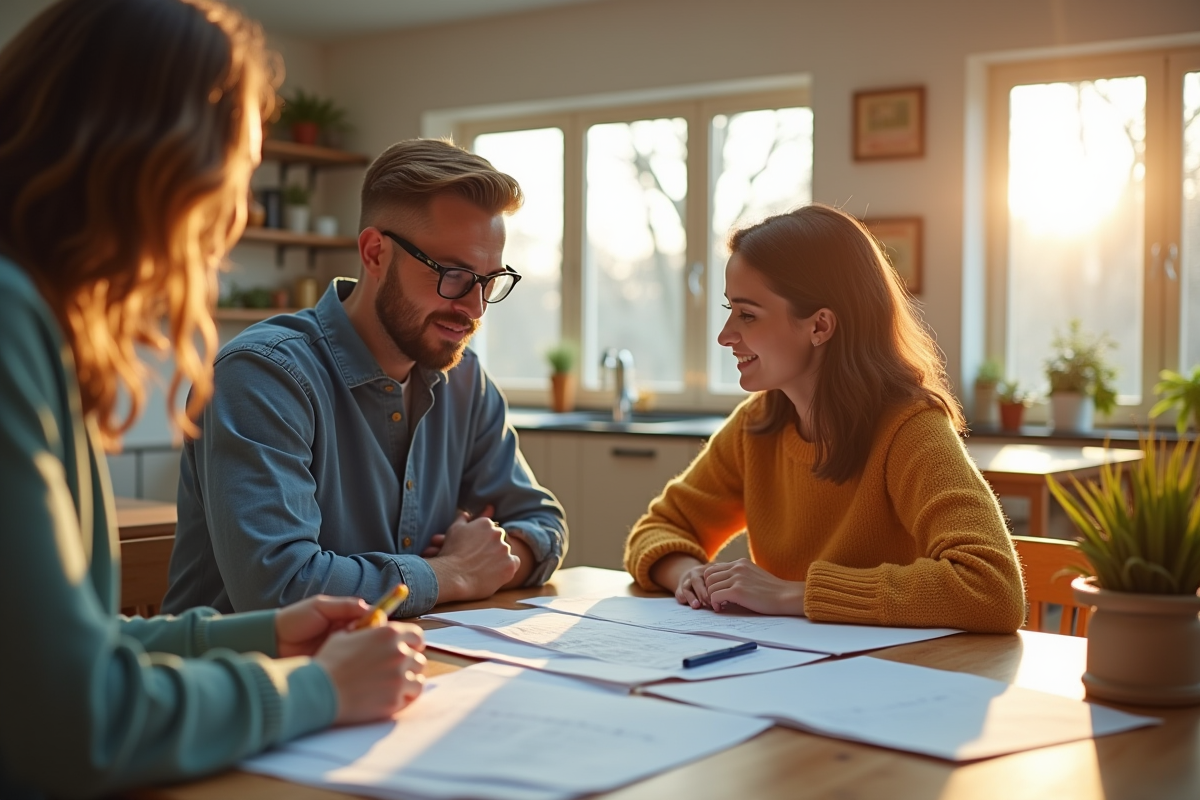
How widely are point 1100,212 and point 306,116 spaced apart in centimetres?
348

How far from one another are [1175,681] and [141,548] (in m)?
1.70

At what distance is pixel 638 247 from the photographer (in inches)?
207

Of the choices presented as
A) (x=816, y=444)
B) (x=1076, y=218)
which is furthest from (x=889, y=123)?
(x=816, y=444)

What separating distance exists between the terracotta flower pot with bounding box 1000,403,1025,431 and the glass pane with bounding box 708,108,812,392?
3.58ft

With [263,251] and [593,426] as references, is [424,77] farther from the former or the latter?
[593,426]

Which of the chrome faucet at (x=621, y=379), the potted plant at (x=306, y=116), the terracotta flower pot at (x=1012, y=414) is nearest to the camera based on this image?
the terracotta flower pot at (x=1012, y=414)

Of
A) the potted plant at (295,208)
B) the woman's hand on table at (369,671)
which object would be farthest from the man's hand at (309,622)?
the potted plant at (295,208)

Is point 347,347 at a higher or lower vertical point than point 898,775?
higher

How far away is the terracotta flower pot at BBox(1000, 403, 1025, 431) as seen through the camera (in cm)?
416

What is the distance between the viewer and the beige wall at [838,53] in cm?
416

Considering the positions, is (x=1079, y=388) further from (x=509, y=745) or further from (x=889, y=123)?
(x=509, y=745)

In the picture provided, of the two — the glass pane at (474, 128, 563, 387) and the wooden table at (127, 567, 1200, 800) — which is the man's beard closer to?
the wooden table at (127, 567, 1200, 800)

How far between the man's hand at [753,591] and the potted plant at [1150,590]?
46 centimetres

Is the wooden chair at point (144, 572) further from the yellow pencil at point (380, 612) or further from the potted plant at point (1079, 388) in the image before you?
the potted plant at point (1079, 388)
